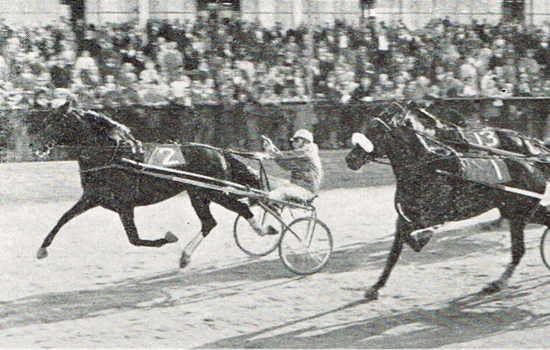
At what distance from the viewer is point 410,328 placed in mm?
6531

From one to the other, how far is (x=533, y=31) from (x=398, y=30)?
3.60 m

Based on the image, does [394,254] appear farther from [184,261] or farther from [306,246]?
[184,261]

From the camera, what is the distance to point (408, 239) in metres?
7.39

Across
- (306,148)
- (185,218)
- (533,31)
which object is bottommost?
(185,218)

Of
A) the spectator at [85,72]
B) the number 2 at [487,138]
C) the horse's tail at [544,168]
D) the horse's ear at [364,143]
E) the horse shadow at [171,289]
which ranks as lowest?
the horse shadow at [171,289]

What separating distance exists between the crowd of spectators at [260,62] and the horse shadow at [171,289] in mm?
5018

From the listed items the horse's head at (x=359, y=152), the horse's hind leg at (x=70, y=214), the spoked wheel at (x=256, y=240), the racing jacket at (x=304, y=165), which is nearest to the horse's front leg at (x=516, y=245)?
the horse's head at (x=359, y=152)

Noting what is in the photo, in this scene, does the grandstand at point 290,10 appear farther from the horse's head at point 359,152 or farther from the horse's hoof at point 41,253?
the horse's head at point 359,152

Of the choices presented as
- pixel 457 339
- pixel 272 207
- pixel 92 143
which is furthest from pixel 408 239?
pixel 92 143

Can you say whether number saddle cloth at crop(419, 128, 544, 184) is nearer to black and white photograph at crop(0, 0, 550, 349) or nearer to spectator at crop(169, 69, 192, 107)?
black and white photograph at crop(0, 0, 550, 349)

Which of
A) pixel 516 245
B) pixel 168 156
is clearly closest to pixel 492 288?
pixel 516 245

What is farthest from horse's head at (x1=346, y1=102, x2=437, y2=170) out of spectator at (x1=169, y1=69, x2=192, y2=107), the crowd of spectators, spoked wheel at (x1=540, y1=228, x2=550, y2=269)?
spectator at (x1=169, y1=69, x2=192, y2=107)

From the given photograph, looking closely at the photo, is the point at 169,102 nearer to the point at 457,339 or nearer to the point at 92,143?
the point at 92,143

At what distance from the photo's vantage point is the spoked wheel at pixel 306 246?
27.2ft
